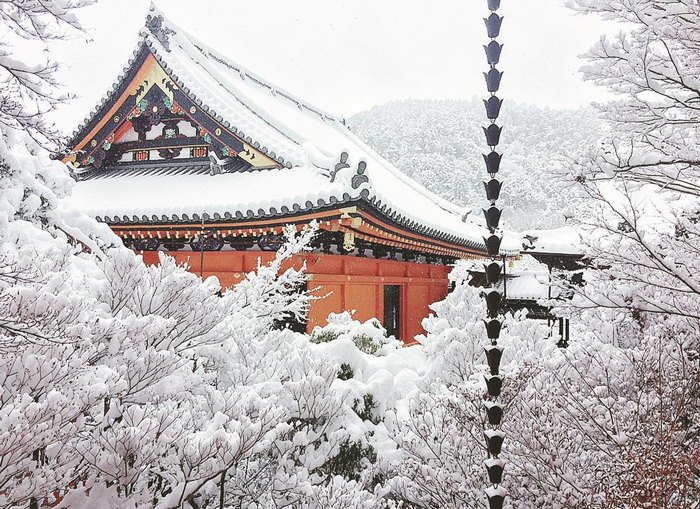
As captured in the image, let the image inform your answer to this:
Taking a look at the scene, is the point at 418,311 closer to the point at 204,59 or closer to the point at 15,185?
the point at 204,59

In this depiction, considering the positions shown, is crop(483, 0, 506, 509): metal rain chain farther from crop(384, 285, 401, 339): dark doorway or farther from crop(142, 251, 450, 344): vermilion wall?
crop(384, 285, 401, 339): dark doorway

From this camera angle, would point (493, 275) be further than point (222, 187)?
No

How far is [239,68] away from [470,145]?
45771 mm

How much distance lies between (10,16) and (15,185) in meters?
1.45

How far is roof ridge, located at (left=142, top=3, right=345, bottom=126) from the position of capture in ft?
32.8

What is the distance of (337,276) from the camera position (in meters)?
7.96

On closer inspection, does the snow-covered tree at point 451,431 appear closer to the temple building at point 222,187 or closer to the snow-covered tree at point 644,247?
the snow-covered tree at point 644,247

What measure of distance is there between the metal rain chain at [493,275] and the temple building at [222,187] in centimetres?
357

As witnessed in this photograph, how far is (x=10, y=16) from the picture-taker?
226 cm

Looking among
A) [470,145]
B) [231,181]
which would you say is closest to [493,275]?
[231,181]

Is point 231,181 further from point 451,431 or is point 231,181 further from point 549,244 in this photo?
point 549,244

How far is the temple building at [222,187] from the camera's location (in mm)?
6460

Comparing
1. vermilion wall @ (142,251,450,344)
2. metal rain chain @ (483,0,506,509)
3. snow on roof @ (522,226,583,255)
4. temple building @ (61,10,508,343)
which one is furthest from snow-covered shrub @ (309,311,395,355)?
snow on roof @ (522,226,583,255)

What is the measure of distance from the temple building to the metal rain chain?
357 cm
